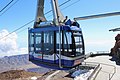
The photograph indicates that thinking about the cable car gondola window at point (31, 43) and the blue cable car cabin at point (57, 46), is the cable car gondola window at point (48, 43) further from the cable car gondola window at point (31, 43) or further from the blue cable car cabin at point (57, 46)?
the cable car gondola window at point (31, 43)

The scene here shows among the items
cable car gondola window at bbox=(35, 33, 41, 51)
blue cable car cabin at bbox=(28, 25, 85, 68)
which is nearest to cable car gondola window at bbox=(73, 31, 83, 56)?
blue cable car cabin at bbox=(28, 25, 85, 68)

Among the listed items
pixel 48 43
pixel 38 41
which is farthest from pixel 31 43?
pixel 48 43

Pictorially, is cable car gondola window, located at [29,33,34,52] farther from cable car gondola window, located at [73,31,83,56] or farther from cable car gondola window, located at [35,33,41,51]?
cable car gondola window, located at [73,31,83,56]

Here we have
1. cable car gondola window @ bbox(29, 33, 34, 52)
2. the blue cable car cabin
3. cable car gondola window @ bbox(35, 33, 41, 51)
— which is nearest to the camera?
the blue cable car cabin

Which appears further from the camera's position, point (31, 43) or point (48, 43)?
point (31, 43)

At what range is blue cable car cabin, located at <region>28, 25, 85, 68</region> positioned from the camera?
13.2 metres

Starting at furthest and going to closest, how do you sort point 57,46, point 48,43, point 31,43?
point 31,43 < point 48,43 < point 57,46

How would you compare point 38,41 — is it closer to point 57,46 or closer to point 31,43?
point 31,43

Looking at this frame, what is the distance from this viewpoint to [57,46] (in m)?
13.5

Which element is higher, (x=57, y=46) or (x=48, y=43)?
(x=48, y=43)

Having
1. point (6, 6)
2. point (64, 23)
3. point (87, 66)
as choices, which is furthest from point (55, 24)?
point (87, 66)

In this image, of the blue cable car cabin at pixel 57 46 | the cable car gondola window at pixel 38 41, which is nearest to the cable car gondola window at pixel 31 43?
the blue cable car cabin at pixel 57 46

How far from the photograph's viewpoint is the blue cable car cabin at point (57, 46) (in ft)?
43.3

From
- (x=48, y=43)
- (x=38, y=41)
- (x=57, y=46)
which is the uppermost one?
(x=38, y=41)
